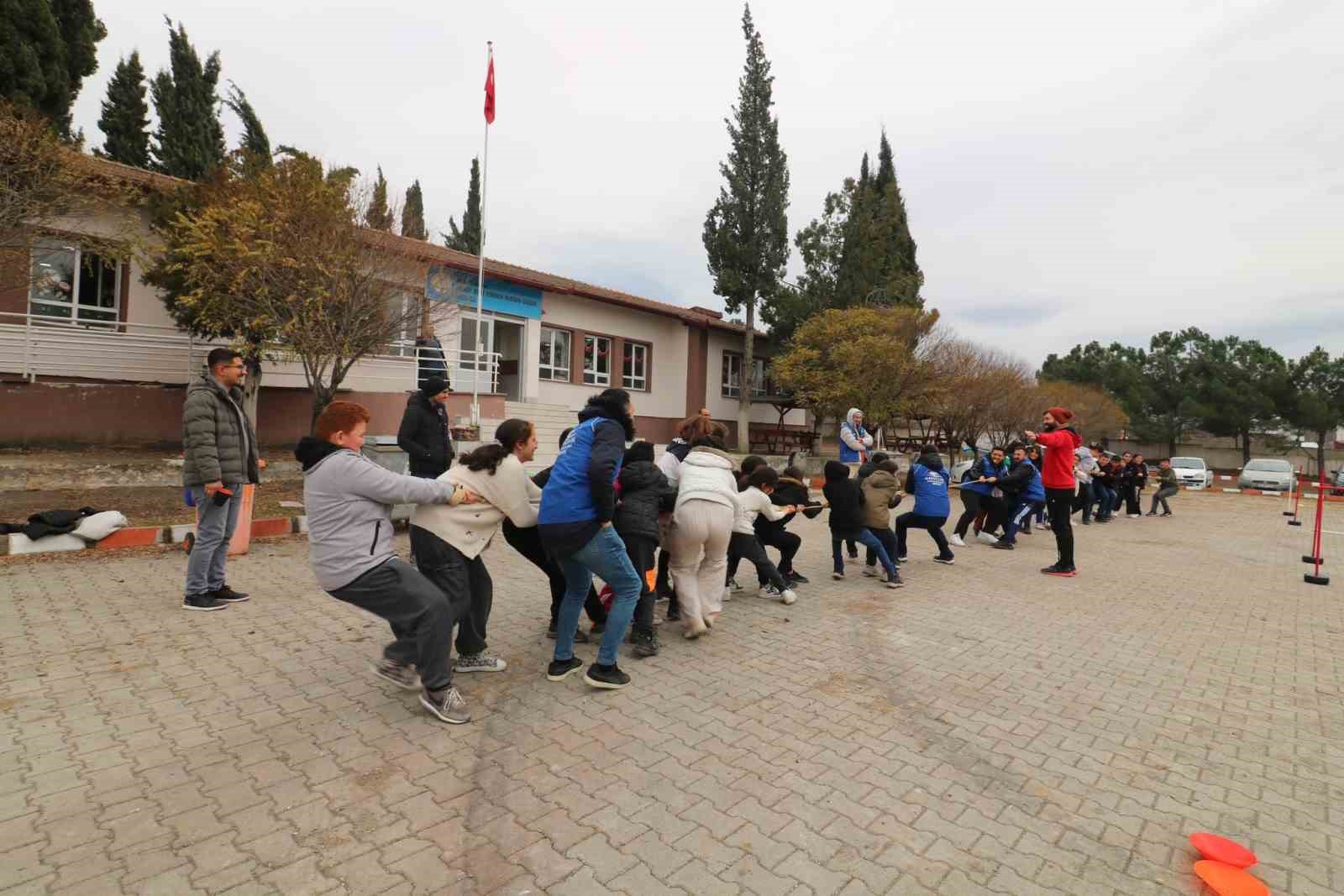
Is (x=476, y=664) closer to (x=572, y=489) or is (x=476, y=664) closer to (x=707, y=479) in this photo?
(x=572, y=489)

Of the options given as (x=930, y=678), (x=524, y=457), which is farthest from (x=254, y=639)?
(x=930, y=678)

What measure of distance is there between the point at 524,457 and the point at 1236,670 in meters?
5.32

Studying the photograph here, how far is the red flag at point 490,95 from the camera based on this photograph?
14953mm

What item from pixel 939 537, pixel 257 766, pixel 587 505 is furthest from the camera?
pixel 939 537

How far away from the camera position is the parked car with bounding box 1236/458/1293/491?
25859 millimetres

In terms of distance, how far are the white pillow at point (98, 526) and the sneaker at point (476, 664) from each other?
5478 millimetres

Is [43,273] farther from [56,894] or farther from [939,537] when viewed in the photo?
[939,537]

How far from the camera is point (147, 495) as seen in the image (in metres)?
9.66

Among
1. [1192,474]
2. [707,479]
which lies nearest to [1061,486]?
[707,479]

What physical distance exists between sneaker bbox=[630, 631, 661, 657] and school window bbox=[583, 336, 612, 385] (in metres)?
18.4

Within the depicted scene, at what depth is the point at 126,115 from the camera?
872 inches

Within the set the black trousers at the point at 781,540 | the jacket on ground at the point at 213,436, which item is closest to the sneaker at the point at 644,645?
the black trousers at the point at 781,540

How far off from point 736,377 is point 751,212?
6725mm

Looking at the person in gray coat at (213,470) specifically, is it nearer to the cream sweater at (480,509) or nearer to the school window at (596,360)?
the cream sweater at (480,509)
